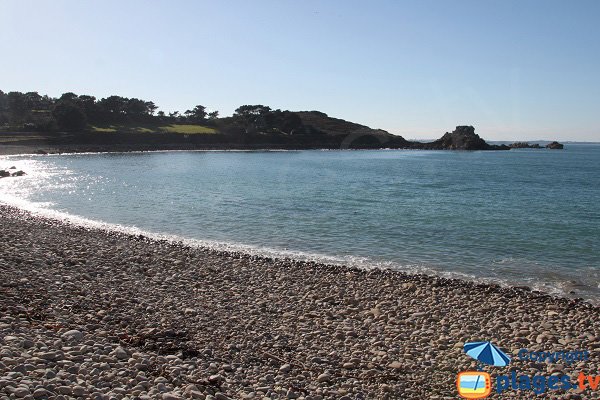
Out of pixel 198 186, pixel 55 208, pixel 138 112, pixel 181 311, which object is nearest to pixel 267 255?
pixel 181 311

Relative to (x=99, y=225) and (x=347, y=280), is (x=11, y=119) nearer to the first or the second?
(x=99, y=225)

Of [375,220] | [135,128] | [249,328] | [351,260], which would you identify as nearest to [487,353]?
[249,328]

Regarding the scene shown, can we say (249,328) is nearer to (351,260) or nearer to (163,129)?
(351,260)

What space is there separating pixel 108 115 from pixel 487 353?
167m

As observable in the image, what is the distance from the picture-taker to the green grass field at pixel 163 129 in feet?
470

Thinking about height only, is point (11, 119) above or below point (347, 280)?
above

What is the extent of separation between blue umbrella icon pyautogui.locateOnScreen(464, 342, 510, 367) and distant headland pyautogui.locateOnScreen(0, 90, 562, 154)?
371ft

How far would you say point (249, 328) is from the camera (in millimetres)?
11391

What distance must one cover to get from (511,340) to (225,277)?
9266 mm

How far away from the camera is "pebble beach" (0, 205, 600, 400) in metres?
8.11

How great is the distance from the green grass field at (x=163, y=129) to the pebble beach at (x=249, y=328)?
13286 centimetres

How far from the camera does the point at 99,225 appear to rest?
27688 millimetres

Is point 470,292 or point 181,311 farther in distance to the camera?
point 470,292

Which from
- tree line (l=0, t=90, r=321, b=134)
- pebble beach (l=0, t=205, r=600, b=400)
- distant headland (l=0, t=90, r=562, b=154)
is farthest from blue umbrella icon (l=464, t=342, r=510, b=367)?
tree line (l=0, t=90, r=321, b=134)
